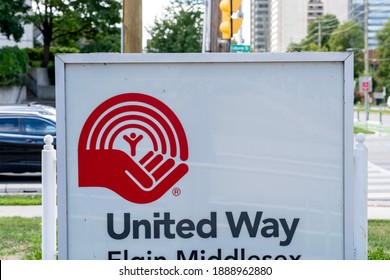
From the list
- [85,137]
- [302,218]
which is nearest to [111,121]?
[85,137]

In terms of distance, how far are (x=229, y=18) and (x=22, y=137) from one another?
17.7 feet

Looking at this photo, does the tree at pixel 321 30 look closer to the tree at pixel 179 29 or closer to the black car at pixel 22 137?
the tree at pixel 179 29

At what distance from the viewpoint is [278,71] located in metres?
3.94

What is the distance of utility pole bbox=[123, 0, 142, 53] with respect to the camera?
8359 mm

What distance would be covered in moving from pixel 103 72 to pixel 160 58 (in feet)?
1.01

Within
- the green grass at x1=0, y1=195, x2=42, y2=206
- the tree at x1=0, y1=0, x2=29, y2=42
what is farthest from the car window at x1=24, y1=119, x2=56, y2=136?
the tree at x1=0, y1=0, x2=29, y2=42

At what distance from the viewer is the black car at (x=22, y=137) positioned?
16.4 meters

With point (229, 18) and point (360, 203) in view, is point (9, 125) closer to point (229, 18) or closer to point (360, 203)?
point (229, 18)

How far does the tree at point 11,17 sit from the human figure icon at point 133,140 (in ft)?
130

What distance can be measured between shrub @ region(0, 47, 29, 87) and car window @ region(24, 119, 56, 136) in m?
27.0

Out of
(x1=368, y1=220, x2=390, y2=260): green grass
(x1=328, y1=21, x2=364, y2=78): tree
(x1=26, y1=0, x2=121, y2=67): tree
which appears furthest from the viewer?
(x1=328, y1=21, x2=364, y2=78): tree

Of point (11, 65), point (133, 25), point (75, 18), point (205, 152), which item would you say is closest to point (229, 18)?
point (133, 25)

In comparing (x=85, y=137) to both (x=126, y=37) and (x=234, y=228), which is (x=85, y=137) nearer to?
(x=234, y=228)

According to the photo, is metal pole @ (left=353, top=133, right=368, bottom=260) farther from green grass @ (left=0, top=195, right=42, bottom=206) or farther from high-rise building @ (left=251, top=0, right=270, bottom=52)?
high-rise building @ (left=251, top=0, right=270, bottom=52)
